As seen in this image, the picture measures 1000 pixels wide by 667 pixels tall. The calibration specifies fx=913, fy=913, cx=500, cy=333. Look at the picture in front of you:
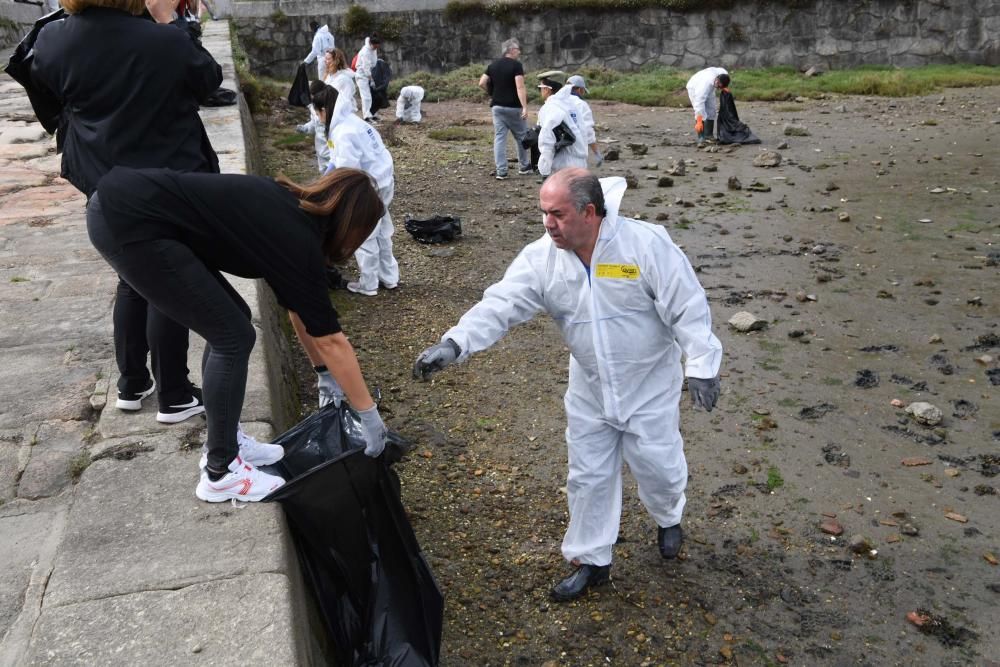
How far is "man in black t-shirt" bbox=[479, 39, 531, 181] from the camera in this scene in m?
11.8

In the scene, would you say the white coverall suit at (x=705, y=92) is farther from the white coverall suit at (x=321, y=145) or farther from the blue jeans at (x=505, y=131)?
the white coverall suit at (x=321, y=145)

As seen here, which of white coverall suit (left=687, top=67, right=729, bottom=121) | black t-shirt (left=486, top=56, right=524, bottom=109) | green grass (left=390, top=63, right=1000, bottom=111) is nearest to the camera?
black t-shirt (left=486, top=56, right=524, bottom=109)

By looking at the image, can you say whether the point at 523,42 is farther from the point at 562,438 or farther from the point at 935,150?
the point at 562,438

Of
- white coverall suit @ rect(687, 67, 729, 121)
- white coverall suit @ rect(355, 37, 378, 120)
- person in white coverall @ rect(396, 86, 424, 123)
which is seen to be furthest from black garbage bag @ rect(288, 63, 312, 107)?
white coverall suit @ rect(687, 67, 729, 121)

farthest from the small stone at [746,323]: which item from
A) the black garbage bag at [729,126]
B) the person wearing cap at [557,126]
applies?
the black garbage bag at [729,126]

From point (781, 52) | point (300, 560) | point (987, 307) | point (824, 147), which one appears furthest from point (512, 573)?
point (781, 52)

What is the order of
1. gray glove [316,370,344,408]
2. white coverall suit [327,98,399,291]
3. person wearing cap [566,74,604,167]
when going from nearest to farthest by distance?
gray glove [316,370,344,408]
white coverall suit [327,98,399,291]
person wearing cap [566,74,604,167]

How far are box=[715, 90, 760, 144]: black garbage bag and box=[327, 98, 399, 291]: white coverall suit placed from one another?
25.4 feet

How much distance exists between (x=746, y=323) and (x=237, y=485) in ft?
14.3

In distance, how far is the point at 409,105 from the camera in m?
16.8

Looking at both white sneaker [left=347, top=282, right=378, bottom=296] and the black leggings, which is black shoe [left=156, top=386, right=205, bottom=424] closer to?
the black leggings

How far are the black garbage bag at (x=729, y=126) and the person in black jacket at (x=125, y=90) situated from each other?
37.5ft

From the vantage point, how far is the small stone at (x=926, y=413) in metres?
5.03

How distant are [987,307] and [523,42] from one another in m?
16.8
